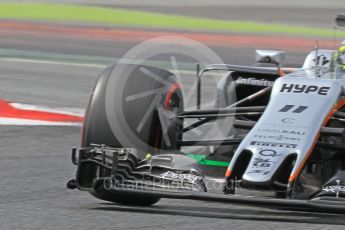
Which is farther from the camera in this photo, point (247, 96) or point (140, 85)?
point (247, 96)

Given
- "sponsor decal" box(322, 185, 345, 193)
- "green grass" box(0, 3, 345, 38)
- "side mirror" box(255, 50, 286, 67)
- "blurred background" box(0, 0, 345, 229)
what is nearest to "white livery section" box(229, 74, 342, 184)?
"sponsor decal" box(322, 185, 345, 193)

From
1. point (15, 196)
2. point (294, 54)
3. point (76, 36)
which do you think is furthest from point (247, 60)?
point (15, 196)

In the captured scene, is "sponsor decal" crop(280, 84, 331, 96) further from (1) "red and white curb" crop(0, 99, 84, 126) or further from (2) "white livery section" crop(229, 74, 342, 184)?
(1) "red and white curb" crop(0, 99, 84, 126)

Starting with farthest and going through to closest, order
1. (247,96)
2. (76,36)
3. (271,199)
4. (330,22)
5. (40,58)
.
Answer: (330,22)
(76,36)
(40,58)
(247,96)
(271,199)

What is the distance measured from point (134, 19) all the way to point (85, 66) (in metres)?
8.66

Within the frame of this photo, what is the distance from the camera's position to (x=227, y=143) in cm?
748

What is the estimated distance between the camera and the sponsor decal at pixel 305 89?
7320mm

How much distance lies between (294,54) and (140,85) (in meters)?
12.4

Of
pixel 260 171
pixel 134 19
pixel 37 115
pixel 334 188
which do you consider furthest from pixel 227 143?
pixel 134 19

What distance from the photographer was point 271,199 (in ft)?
21.0

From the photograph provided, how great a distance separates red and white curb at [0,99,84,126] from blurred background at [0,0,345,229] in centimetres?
1

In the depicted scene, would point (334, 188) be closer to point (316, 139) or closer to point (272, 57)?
point (316, 139)

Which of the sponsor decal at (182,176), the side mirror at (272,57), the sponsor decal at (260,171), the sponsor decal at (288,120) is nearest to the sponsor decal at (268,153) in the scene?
the sponsor decal at (260,171)

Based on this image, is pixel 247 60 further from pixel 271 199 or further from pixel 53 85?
pixel 271 199
